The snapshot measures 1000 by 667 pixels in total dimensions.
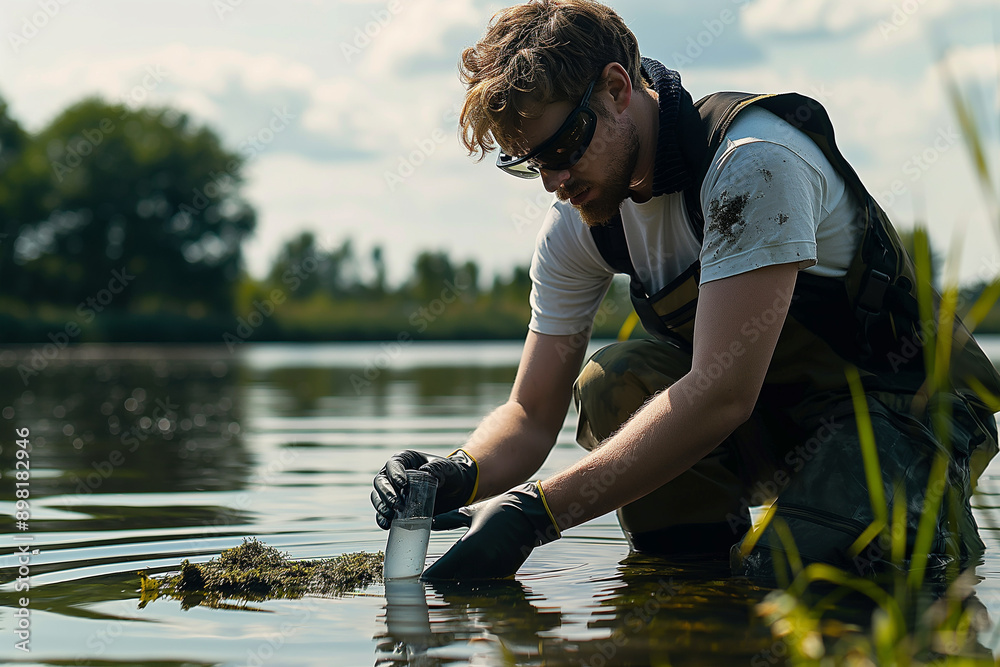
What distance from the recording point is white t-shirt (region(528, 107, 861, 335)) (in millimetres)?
2639

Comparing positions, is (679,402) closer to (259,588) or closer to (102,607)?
(259,588)

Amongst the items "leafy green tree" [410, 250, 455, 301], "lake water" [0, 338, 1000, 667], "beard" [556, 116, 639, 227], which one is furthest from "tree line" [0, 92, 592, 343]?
"beard" [556, 116, 639, 227]

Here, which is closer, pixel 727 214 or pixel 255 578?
pixel 727 214

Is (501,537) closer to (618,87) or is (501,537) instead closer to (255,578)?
(255,578)

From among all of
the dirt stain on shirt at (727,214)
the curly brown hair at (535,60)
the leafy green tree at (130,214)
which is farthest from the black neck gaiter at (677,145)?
the leafy green tree at (130,214)

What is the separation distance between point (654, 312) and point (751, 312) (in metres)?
0.70

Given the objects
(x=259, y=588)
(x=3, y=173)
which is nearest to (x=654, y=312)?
(x=259, y=588)

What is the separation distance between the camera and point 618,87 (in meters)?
2.97

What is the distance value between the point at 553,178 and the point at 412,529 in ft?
3.55

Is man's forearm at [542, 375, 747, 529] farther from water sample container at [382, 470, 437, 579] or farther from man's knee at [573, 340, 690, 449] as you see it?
man's knee at [573, 340, 690, 449]

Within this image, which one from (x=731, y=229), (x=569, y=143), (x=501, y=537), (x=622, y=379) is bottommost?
(x=501, y=537)

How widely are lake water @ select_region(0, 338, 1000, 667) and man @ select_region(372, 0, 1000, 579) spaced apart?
9.4 inches

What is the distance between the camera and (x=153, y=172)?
170ft

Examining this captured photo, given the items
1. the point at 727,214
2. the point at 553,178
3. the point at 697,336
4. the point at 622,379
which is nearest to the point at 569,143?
the point at 553,178
